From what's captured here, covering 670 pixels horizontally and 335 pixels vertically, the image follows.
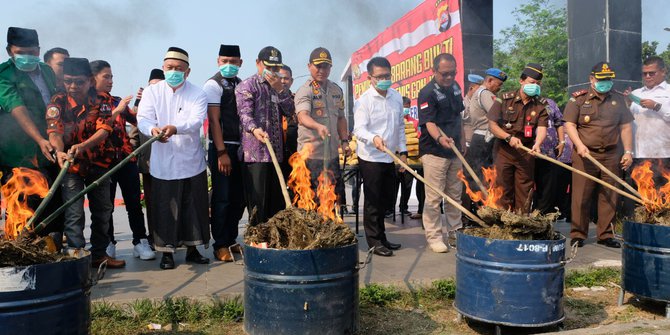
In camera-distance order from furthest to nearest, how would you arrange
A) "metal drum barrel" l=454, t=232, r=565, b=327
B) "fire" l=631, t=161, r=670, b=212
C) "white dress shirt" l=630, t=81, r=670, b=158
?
"white dress shirt" l=630, t=81, r=670, b=158 → "fire" l=631, t=161, r=670, b=212 → "metal drum barrel" l=454, t=232, r=565, b=327

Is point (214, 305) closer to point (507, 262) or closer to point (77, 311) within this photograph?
point (77, 311)

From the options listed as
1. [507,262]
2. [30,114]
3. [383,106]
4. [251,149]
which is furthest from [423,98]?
[30,114]

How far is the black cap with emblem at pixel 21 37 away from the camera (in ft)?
15.5

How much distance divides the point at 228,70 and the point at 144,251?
6.93 feet

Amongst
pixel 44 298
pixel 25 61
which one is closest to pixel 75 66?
pixel 25 61

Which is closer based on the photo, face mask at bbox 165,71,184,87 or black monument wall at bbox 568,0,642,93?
face mask at bbox 165,71,184,87

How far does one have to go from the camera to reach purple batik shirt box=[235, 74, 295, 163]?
5.36 meters

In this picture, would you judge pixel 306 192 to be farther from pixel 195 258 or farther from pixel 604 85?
pixel 604 85

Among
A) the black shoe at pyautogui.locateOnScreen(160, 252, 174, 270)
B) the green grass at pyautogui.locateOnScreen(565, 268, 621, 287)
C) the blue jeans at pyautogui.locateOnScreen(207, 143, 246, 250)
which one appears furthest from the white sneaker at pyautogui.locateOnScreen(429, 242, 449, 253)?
the black shoe at pyautogui.locateOnScreen(160, 252, 174, 270)

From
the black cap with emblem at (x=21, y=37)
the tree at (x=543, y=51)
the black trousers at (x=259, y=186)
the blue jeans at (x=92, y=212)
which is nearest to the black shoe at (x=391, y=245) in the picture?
the black trousers at (x=259, y=186)

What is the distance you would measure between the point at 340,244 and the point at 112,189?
3.52 m

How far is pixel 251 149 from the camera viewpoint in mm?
5391

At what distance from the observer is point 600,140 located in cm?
655

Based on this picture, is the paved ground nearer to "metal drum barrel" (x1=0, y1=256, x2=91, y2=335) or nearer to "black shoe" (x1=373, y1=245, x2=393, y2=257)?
"black shoe" (x1=373, y1=245, x2=393, y2=257)
